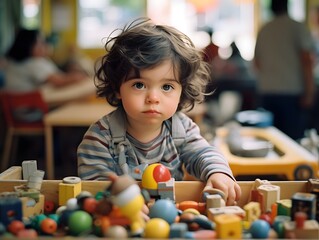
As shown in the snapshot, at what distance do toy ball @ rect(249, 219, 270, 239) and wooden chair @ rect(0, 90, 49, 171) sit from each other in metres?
2.59

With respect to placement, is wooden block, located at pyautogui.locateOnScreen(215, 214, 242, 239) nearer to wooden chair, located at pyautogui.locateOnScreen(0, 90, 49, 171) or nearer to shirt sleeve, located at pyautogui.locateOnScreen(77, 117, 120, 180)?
shirt sleeve, located at pyautogui.locateOnScreen(77, 117, 120, 180)

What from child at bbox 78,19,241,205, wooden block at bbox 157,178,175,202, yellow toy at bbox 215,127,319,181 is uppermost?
child at bbox 78,19,241,205

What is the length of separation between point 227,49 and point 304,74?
230 centimetres

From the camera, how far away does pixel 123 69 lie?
1.16 m

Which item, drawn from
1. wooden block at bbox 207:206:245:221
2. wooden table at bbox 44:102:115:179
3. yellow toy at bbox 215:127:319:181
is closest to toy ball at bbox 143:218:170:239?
wooden block at bbox 207:206:245:221

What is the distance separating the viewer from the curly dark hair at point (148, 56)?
114 cm

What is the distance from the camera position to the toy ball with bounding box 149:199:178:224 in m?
0.92

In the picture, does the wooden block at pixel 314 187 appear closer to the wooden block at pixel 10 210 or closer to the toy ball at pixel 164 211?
the toy ball at pixel 164 211

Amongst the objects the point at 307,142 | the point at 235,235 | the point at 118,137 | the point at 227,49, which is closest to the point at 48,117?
the point at 307,142

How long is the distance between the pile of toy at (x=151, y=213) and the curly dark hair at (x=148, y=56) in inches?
8.9

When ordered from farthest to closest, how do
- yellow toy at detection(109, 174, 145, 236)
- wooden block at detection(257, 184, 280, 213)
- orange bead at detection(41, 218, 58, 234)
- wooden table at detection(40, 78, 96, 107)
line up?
wooden table at detection(40, 78, 96, 107) < wooden block at detection(257, 184, 280, 213) < orange bead at detection(41, 218, 58, 234) < yellow toy at detection(109, 174, 145, 236)

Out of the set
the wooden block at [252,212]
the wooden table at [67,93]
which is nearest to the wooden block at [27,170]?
the wooden block at [252,212]

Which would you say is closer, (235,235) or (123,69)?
(235,235)

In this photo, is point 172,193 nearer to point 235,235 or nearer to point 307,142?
point 235,235
